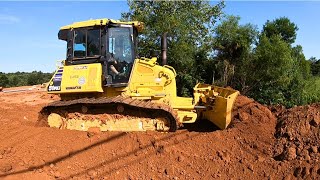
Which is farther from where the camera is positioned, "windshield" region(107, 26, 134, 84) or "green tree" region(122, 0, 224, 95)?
"green tree" region(122, 0, 224, 95)

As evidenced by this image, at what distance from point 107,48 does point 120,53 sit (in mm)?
358

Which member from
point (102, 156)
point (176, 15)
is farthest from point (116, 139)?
point (176, 15)

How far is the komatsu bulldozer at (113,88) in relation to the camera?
29.6ft

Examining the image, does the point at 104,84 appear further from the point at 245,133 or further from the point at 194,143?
the point at 245,133

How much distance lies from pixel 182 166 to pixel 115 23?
4322mm

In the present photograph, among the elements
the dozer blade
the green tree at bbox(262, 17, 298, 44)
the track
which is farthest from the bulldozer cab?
the green tree at bbox(262, 17, 298, 44)

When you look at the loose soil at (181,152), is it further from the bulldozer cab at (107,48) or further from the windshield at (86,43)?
the windshield at (86,43)

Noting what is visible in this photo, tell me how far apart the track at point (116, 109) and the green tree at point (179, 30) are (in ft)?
31.6

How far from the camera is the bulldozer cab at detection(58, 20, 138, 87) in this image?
9.37m

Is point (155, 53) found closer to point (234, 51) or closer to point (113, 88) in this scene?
point (234, 51)

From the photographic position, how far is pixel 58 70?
990 cm

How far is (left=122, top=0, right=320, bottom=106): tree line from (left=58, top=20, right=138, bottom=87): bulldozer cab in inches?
348

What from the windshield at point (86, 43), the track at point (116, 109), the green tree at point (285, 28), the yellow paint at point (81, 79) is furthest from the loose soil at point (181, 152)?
the green tree at point (285, 28)

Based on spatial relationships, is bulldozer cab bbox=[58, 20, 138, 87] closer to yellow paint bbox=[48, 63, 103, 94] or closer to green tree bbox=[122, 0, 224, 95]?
yellow paint bbox=[48, 63, 103, 94]
